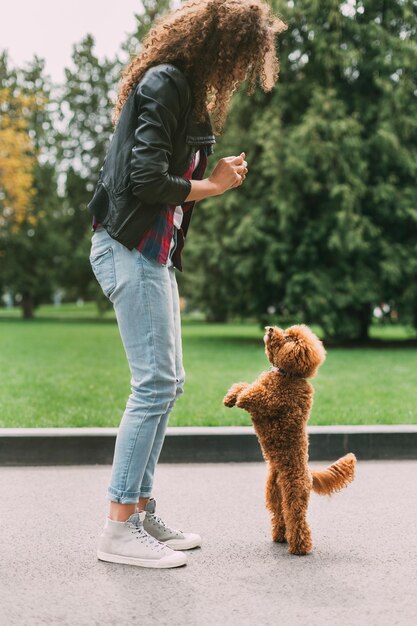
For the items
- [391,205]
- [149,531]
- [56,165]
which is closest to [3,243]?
[56,165]

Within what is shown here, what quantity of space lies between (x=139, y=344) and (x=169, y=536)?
92 cm

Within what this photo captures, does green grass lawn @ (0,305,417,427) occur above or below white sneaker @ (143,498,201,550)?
below

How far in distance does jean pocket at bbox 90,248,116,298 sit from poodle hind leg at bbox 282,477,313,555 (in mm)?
1158

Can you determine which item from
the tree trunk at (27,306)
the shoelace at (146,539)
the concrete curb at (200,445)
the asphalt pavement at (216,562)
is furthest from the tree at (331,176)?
the tree trunk at (27,306)

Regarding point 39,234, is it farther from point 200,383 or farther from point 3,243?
point 200,383

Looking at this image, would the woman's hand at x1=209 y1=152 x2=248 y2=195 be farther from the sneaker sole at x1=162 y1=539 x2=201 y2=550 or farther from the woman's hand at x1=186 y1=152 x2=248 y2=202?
the sneaker sole at x1=162 y1=539 x2=201 y2=550

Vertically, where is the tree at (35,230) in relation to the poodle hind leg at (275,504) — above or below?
above

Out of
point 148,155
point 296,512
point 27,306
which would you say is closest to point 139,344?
point 148,155

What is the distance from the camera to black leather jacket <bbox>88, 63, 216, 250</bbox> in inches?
129

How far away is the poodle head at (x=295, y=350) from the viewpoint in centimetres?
355

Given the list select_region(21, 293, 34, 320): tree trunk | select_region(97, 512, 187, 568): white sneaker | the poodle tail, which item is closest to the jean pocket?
select_region(97, 512, 187, 568): white sneaker

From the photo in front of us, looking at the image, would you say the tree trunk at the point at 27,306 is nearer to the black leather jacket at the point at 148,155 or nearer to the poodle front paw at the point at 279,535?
the poodle front paw at the point at 279,535

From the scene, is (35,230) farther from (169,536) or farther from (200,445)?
(169,536)

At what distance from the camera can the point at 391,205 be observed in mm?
18828
